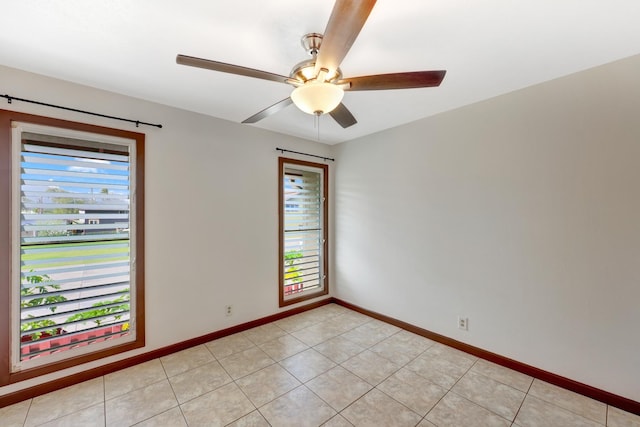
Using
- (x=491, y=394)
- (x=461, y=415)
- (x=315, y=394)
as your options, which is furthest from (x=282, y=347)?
(x=491, y=394)

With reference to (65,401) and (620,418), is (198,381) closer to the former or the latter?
(65,401)

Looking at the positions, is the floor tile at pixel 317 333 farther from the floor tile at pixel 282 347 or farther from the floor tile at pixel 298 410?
the floor tile at pixel 298 410

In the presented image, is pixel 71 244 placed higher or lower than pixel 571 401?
higher

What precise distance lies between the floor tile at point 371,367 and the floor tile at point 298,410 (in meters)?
0.48

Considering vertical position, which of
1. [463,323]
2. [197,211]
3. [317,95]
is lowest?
[463,323]

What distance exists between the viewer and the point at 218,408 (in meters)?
1.91

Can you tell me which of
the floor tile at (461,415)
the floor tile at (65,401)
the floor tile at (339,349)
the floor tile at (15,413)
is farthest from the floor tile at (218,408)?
the floor tile at (461,415)

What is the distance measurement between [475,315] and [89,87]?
13.5 feet

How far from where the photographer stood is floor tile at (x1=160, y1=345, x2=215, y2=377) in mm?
2377

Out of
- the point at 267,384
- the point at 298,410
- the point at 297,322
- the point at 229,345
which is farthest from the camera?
the point at 297,322

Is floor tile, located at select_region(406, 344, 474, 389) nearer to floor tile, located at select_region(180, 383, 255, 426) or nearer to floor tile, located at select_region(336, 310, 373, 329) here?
floor tile, located at select_region(336, 310, 373, 329)

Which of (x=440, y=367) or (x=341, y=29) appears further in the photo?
(x=440, y=367)

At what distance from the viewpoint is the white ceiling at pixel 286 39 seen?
4.61 ft

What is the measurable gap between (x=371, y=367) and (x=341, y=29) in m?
2.59
